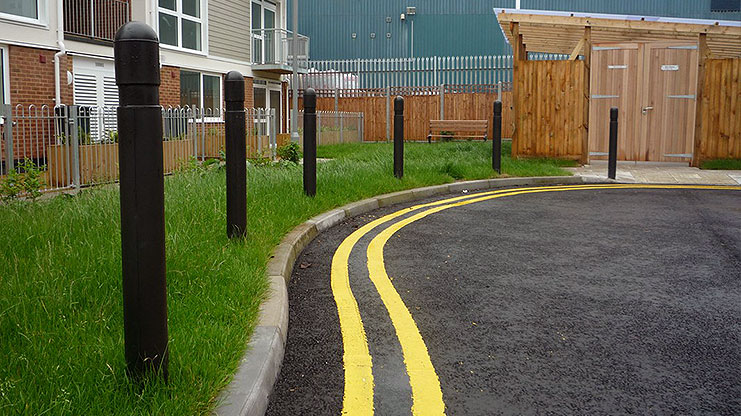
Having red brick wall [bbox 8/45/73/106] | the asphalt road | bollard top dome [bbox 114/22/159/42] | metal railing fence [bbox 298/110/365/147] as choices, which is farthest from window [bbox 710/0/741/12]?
bollard top dome [bbox 114/22/159/42]

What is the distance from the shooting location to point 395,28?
1607 inches

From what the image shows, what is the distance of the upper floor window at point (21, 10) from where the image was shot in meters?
15.1

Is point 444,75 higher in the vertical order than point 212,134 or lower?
higher

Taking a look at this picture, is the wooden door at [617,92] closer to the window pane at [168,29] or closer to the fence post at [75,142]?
the fence post at [75,142]

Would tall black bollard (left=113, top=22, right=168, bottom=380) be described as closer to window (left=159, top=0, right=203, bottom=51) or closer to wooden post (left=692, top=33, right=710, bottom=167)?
wooden post (left=692, top=33, right=710, bottom=167)

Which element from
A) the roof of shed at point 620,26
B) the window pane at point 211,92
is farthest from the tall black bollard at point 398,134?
the window pane at point 211,92

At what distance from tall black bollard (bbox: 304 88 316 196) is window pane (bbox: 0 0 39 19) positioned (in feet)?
33.5

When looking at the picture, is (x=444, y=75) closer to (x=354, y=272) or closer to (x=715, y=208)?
(x=715, y=208)

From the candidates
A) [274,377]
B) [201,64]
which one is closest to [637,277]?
[274,377]

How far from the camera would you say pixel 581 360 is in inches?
148

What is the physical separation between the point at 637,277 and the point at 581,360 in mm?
2138

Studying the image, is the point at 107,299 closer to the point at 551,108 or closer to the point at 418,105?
the point at 551,108

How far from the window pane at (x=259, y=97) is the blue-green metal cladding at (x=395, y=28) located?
12.4m

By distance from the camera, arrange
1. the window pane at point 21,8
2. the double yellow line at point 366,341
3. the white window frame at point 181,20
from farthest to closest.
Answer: the white window frame at point 181,20
the window pane at point 21,8
the double yellow line at point 366,341
